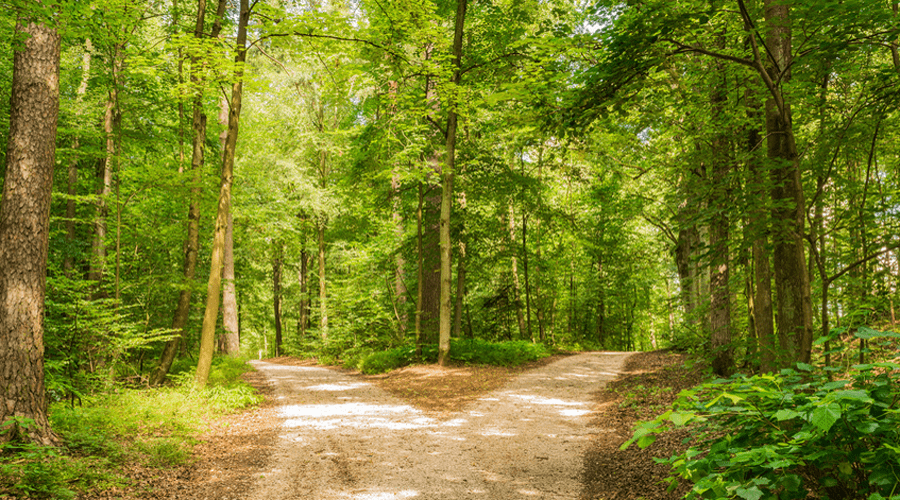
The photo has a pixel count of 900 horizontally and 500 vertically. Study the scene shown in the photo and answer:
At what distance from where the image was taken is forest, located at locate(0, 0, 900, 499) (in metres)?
3.86

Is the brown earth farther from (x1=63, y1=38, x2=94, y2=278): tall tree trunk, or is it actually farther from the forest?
(x1=63, y1=38, x2=94, y2=278): tall tree trunk

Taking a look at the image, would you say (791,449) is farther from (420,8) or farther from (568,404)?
(420,8)

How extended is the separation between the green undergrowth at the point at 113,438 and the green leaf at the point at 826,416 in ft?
18.2

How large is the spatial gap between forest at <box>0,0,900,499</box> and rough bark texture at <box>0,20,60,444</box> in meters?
0.02

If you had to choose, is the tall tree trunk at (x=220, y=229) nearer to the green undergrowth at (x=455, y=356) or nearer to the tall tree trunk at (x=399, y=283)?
the green undergrowth at (x=455, y=356)

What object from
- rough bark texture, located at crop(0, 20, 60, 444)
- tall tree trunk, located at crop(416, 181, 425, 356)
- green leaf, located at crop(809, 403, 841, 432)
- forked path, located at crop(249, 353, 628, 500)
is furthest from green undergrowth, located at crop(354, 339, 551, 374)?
green leaf, located at crop(809, 403, 841, 432)

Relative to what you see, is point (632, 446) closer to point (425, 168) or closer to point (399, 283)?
point (425, 168)

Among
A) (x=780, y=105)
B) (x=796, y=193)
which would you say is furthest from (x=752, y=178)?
(x=780, y=105)

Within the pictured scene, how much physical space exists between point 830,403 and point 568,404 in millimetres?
6659

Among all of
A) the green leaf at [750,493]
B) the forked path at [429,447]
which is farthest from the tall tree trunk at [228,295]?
the green leaf at [750,493]

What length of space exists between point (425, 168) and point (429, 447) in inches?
263

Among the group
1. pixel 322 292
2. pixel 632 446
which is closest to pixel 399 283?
pixel 322 292

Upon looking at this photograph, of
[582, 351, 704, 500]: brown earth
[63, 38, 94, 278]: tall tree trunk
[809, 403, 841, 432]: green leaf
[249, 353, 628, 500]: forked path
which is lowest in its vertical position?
[249, 353, 628, 500]: forked path

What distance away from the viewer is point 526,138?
5.15m
